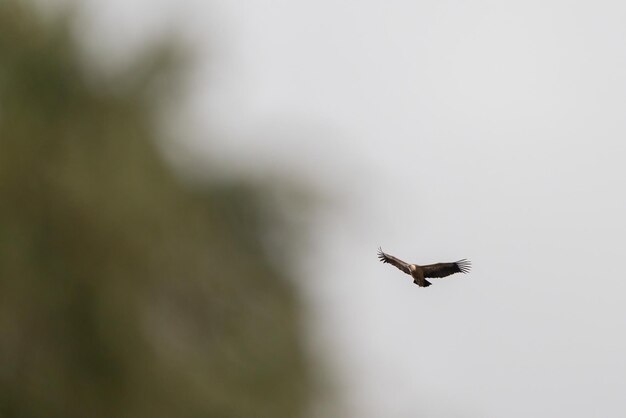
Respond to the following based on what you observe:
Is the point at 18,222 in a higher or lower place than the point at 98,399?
higher

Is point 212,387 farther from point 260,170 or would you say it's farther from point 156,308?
point 260,170

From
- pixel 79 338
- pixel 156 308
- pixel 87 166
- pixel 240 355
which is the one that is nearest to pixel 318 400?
pixel 240 355

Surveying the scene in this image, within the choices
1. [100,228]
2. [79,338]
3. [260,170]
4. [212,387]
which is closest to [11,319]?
[79,338]

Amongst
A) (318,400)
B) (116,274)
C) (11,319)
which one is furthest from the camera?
(318,400)

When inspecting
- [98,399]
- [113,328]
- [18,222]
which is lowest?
[98,399]

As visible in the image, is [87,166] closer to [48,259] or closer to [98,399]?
[48,259]

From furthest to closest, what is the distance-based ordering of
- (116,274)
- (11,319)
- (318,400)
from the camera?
(318,400) → (116,274) → (11,319)

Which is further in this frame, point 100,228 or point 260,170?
point 260,170
